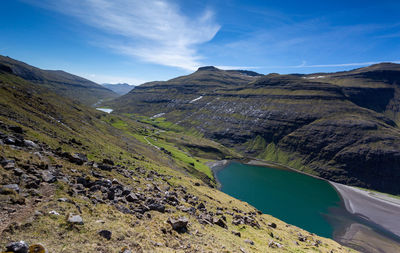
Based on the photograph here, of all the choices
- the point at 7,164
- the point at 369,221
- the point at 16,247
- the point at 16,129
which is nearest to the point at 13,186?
the point at 7,164

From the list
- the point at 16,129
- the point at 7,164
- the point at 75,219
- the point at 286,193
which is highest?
the point at 16,129

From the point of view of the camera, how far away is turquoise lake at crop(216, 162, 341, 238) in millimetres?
101338

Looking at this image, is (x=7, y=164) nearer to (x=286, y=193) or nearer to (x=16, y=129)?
(x=16, y=129)

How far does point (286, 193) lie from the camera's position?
132000 mm

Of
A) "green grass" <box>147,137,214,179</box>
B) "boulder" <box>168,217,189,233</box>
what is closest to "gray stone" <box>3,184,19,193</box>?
"boulder" <box>168,217,189,233</box>

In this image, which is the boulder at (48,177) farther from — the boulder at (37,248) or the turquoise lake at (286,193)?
the turquoise lake at (286,193)

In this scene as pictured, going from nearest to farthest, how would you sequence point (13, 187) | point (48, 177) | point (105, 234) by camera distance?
1. point (105, 234)
2. point (13, 187)
3. point (48, 177)

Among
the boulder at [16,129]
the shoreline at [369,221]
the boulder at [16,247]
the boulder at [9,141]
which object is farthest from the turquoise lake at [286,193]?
the boulder at [16,247]

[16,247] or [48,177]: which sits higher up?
[48,177]

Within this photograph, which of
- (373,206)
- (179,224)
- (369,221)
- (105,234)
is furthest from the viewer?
(373,206)

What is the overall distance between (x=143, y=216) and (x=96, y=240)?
23.6 ft

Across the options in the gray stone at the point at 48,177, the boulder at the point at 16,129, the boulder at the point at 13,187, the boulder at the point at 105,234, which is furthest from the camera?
the boulder at the point at 16,129

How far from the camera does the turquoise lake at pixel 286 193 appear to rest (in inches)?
3990

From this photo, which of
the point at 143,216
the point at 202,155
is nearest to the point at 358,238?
the point at 143,216
